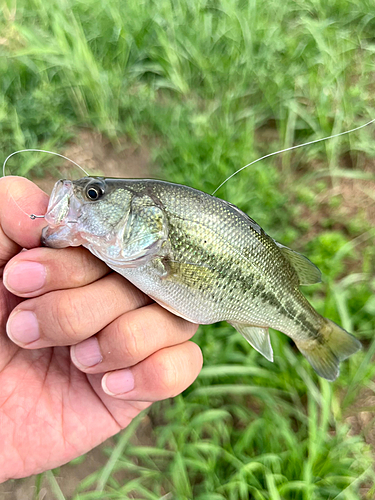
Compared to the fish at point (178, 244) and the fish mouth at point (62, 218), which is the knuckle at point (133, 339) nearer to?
the fish at point (178, 244)

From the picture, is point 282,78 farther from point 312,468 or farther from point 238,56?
point 312,468

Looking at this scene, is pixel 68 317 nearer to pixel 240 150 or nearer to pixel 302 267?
pixel 302 267

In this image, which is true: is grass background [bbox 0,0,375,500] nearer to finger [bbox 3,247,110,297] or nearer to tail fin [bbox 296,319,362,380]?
tail fin [bbox 296,319,362,380]

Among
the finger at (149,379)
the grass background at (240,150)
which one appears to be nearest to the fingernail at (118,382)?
the finger at (149,379)

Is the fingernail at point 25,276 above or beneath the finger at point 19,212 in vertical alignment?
beneath

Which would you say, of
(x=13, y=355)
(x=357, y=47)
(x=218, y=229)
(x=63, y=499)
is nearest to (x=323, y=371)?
(x=218, y=229)

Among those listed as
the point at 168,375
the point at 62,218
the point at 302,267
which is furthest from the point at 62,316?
the point at 302,267
